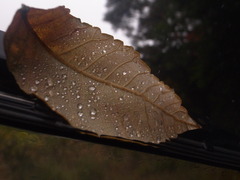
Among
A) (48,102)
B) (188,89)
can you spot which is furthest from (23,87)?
(188,89)

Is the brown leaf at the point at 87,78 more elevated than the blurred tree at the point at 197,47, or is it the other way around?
the blurred tree at the point at 197,47

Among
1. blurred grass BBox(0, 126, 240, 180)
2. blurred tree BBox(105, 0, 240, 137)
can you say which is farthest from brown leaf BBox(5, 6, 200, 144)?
blurred tree BBox(105, 0, 240, 137)

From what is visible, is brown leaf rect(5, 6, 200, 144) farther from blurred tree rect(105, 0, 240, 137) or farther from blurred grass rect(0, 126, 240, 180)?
blurred tree rect(105, 0, 240, 137)

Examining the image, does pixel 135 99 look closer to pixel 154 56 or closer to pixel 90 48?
pixel 90 48

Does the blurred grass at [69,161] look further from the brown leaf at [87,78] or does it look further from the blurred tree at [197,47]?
the blurred tree at [197,47]

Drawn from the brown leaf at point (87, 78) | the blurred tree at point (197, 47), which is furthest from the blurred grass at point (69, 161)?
the blurred tree at point (197, 47)

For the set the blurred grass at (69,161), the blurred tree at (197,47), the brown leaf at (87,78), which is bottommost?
the blurred grass at (69,161)

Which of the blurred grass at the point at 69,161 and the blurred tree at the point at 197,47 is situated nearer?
the blurred grass at the point at 69,161
